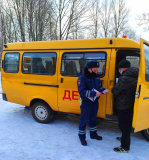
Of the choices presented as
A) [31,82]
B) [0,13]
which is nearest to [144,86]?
[31,82]

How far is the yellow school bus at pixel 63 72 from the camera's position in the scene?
3.11 meters

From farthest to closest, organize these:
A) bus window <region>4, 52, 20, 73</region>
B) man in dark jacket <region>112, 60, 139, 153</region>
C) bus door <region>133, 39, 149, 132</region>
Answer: bus window <region>4, 52, 20, 73</region>
man in dark jacket <region>112, 60, 139, 153</region>
bus door <region>133, 39, 149, 132</region>

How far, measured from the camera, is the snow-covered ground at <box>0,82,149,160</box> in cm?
303

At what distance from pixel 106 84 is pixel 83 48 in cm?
102

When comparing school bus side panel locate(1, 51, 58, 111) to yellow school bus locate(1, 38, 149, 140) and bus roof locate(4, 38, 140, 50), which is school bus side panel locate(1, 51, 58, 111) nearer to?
yellow school bus locate(1, 38, 149, 140)

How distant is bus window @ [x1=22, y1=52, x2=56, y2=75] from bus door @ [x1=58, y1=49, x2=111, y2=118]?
0.28 metres

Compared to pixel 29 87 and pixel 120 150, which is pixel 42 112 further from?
pixel 120 150

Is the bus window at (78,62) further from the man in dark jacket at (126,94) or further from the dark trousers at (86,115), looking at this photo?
the dark trousers at (86,115)

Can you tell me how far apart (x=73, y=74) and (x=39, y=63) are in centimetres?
109

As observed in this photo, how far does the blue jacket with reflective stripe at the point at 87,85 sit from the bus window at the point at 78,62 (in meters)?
0.43

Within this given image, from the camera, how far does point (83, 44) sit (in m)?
3.84

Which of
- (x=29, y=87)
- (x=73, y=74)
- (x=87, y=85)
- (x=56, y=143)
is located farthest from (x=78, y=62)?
(x=56, y=143)

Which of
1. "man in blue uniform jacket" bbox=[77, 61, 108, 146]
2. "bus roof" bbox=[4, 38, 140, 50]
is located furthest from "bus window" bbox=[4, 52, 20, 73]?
"man in blue uniform jacket" bbox=[77, 61, 108, 146]

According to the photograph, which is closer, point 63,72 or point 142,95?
point 142,95
